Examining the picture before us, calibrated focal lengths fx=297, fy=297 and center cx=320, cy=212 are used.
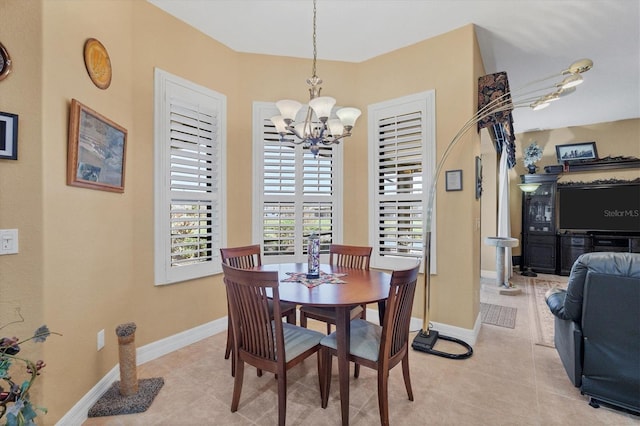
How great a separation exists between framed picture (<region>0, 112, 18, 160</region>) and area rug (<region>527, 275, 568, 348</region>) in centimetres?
433

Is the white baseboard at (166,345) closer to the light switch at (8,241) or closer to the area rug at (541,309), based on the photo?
the area rug at (541,309)

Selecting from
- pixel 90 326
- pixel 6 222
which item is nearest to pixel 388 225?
pixel 90 326

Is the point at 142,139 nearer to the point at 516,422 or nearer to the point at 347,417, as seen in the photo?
the point at 347,417

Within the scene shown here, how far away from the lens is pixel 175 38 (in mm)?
2846

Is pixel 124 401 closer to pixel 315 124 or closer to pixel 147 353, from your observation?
pixel 147 353

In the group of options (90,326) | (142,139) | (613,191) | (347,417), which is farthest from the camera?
(613,191)

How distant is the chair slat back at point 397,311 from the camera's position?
1713 millimetres

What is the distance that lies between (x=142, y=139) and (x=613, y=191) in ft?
25.8

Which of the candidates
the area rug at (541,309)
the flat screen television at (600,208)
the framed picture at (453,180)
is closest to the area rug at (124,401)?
the framed picture at (453,180)

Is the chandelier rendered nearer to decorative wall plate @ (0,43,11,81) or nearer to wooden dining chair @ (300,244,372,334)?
wooden dining chair @ (300,244,372,334)

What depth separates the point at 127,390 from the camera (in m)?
2.10

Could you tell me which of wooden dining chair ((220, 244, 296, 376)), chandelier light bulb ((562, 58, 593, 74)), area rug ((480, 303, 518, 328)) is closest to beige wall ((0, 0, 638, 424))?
wooden dining chair ((220, 244, 296, 376))

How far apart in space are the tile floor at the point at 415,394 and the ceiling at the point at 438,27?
319cm

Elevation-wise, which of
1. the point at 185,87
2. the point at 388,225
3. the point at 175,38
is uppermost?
the point at 175,38
